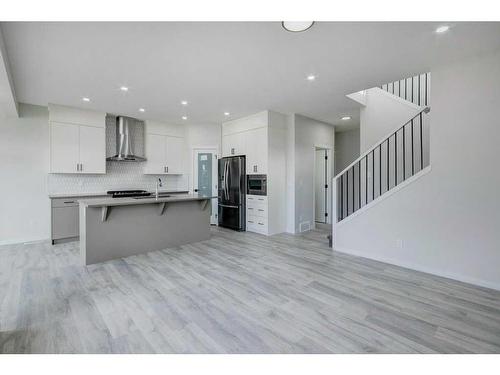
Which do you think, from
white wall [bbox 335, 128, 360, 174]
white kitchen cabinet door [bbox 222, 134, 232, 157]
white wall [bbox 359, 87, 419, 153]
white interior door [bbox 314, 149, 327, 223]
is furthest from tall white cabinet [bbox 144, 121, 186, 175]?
white wall [bbox 335, 128, 360, 174]

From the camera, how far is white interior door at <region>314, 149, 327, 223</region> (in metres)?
6.86

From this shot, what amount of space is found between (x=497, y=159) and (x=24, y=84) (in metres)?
6.44

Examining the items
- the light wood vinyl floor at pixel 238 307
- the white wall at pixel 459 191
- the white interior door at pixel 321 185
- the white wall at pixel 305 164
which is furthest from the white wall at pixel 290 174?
the white wall at pixel 459 191

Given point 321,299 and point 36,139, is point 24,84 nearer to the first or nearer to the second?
point 36,139

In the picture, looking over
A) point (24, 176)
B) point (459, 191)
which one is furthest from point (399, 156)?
point (24, 176)

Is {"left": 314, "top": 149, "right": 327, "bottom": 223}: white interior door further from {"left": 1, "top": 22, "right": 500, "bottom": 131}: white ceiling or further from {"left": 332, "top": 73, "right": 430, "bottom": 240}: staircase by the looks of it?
{"left": 1, "top": 22, "right": 500, "bottom": 131}: white ceiling

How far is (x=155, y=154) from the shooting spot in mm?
6238

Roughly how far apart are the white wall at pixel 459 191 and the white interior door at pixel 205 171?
435 centimetres

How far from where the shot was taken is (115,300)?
98.6 inches

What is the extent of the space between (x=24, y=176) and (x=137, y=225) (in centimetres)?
283

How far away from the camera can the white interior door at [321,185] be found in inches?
270

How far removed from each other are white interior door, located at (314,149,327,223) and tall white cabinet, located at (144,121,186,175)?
149 inches

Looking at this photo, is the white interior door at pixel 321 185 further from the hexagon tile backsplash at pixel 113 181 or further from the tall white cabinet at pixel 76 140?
the tall white cabinet at pixel 76 140
